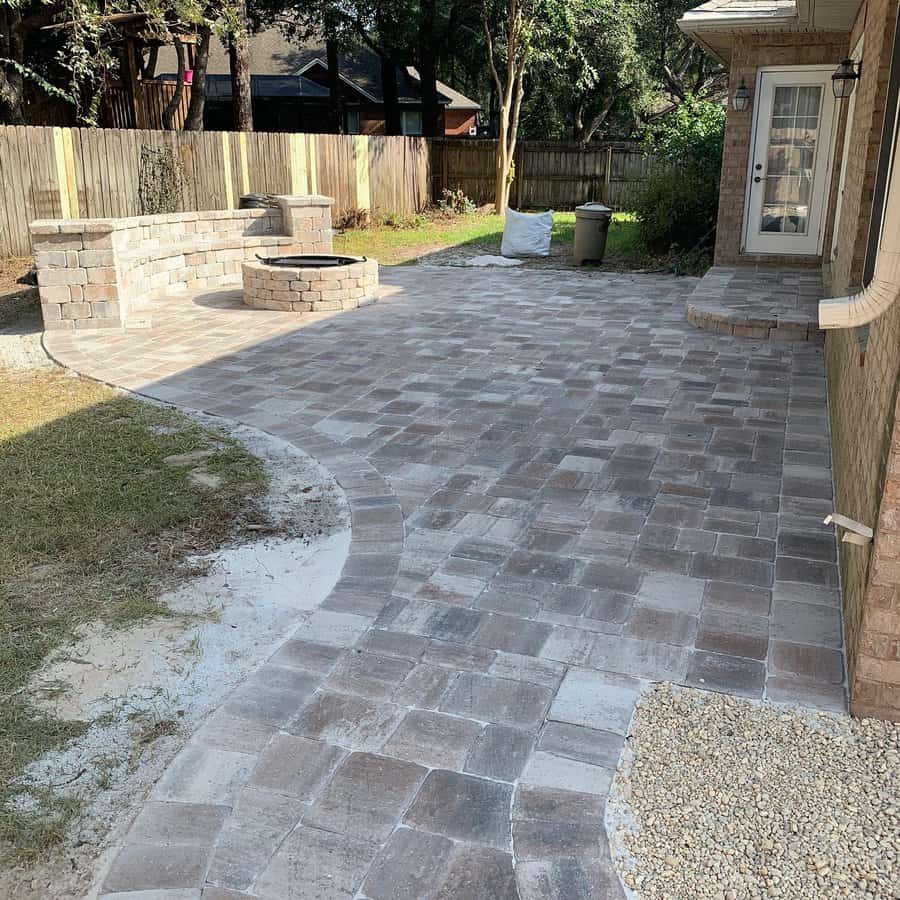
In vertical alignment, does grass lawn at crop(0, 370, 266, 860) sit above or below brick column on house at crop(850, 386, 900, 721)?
below

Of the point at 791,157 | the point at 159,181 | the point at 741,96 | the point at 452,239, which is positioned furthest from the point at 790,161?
the point at 159,181

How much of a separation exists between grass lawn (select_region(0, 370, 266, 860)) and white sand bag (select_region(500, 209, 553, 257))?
821 centimetres

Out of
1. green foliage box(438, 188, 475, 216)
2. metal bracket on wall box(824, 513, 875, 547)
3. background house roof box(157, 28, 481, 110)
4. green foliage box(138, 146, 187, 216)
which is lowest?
metal bracket on wall box(824, 513, 875, 547)

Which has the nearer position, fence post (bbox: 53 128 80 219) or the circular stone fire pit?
the circular stone fire pit

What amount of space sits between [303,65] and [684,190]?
1885 centimetres

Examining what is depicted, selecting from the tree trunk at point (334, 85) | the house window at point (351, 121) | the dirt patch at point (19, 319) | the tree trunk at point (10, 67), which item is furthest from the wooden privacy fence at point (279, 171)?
the house window at point (351, 121)

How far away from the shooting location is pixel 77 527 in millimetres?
4008

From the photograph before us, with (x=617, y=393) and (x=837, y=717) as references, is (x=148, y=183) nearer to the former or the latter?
(x=617, y=393)

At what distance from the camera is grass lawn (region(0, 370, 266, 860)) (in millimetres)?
2617

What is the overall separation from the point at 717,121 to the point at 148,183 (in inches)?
318

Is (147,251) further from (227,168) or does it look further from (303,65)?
(303,65)

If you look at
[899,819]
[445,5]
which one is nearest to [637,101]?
[445,5]

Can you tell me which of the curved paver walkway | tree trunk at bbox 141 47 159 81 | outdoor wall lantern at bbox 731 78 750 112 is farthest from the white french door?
tree trunk at bbox 141 47 159 81

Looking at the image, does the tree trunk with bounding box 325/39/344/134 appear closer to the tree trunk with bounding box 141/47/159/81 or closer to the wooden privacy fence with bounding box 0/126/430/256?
the tree trunk with bounding box 141/47/159/81
